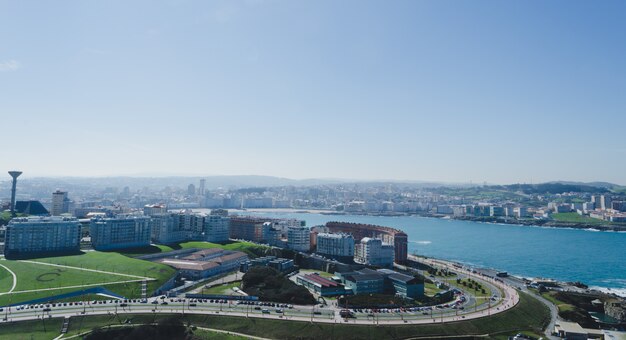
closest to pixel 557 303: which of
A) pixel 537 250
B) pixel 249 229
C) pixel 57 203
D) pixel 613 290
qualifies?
pixel 613 290

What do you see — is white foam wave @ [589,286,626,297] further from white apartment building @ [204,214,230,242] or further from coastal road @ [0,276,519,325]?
white apartment building @ [204,214,230,242]

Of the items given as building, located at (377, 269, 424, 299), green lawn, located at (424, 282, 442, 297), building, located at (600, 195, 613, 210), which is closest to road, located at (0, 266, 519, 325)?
building, located at (377, 269, 424, 299)

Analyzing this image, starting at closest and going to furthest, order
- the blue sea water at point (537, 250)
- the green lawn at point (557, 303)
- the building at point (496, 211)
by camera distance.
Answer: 1. the green lawn at point (557, 303)
2. the blue sea water at point (537, 250)
3. the building at point (496, 211)

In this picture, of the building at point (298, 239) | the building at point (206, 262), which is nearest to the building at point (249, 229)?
the building at point (298, 239)

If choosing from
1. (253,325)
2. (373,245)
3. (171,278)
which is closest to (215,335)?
(253,325)

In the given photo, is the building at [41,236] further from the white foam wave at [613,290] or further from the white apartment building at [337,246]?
the white foam wave at [613,290]
